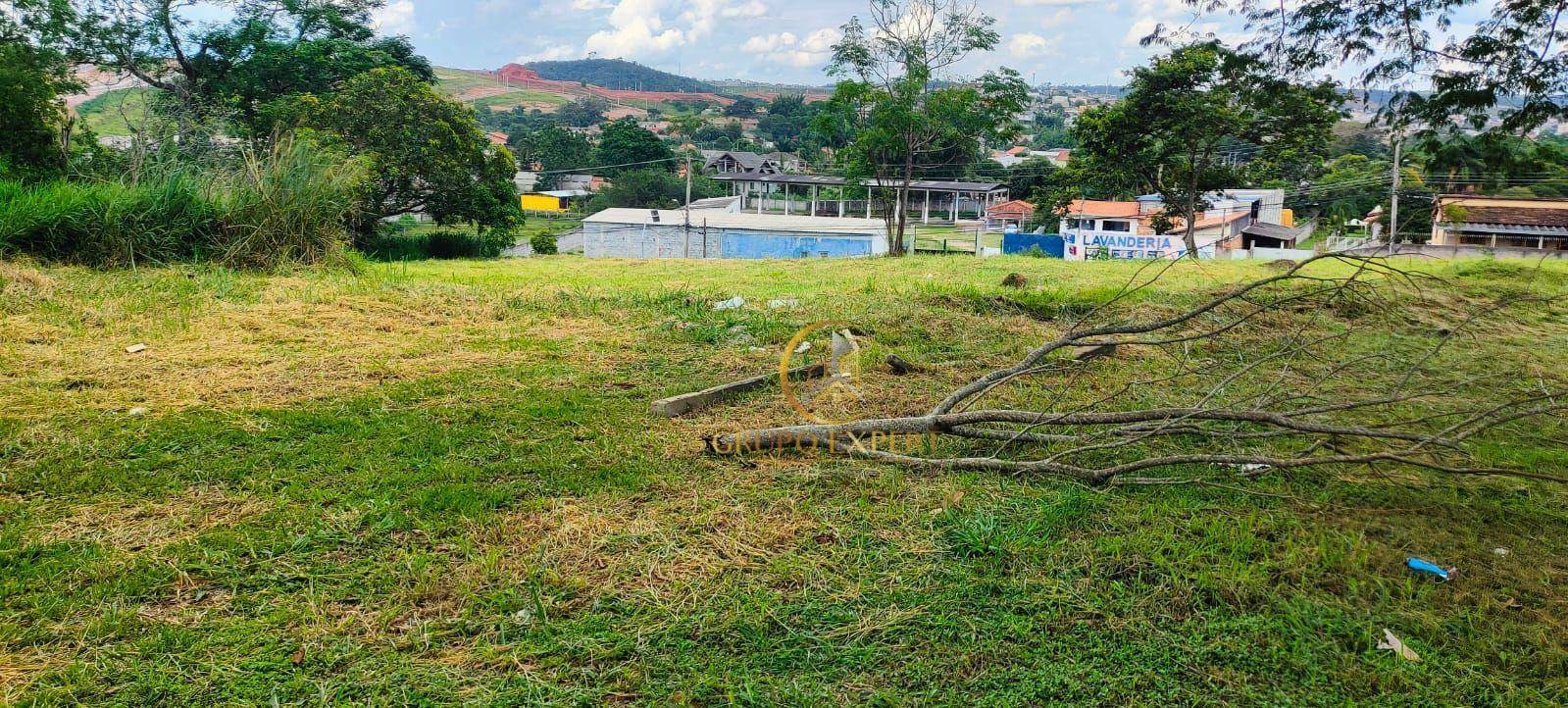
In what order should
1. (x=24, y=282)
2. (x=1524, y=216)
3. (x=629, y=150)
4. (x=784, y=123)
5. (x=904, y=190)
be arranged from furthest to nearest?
(x=784, y=123), (x=629, y=150), (x=904, y=190), (x=1524, y=216), (x=24, y=282)

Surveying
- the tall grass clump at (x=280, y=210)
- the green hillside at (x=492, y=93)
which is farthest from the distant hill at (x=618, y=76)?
the tall grass clump at (x=280, y=210)

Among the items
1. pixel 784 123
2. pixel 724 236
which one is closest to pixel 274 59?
pixel 724 236

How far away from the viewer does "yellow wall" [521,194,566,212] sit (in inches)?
1713

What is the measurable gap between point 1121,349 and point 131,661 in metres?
4.69

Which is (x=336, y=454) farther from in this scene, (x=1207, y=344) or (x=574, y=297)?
(x=1207, y=344)

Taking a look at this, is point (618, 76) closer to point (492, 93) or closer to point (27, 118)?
point (492, 93)

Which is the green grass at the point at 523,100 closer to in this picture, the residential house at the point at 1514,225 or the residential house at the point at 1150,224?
the residential house at the point at 1150,224

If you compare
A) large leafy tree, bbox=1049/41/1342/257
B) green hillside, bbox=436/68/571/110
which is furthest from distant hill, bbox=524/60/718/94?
large leafy tree, bbox=1049/41/1342/257

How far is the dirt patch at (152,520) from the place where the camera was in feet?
7.23

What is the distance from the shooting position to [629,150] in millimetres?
42344

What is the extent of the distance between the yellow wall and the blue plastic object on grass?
44.5 meters

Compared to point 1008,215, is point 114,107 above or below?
above

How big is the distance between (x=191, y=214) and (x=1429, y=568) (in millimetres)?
8510

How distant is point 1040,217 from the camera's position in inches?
1449
